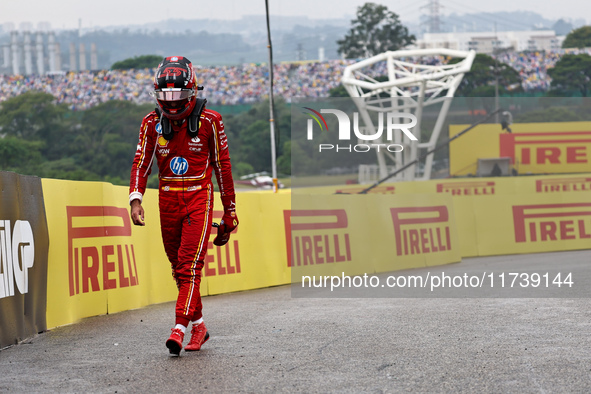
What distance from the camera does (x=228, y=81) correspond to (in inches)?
3524

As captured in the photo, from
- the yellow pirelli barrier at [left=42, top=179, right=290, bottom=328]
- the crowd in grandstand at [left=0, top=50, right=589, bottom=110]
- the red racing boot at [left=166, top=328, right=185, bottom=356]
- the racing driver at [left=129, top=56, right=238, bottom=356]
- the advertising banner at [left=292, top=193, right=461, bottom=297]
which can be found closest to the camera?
the red racing boot at [left=166, top=328, right=185, bottom=356]

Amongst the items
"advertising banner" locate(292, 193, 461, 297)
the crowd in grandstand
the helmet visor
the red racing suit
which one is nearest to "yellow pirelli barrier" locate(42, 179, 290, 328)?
"advertising banner" locate(292, 193, 461, 297)

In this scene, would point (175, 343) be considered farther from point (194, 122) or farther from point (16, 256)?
point (16, 256)

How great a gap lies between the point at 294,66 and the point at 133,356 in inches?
3408

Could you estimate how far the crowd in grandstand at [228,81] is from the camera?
83250 mm

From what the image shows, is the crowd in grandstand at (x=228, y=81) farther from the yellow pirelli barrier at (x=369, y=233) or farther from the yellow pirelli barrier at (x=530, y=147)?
the yellow pirelli barrier at (x=369, y=233)

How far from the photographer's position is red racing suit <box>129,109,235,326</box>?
18.1ft

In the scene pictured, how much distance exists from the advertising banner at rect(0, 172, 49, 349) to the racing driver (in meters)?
1.10

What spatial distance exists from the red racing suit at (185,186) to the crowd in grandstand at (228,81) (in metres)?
76.7

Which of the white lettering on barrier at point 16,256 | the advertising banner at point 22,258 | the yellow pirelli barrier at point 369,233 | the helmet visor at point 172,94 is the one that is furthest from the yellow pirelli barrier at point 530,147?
the helmet visor at point 172,94

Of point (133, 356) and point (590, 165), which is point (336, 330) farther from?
point (590, 165)

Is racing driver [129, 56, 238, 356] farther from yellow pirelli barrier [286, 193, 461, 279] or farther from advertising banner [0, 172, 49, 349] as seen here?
yellow pirelli barrier [286, 193, 461, 279]

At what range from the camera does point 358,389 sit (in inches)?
160

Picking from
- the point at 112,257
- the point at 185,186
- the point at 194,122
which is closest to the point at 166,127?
the point at 194,122
